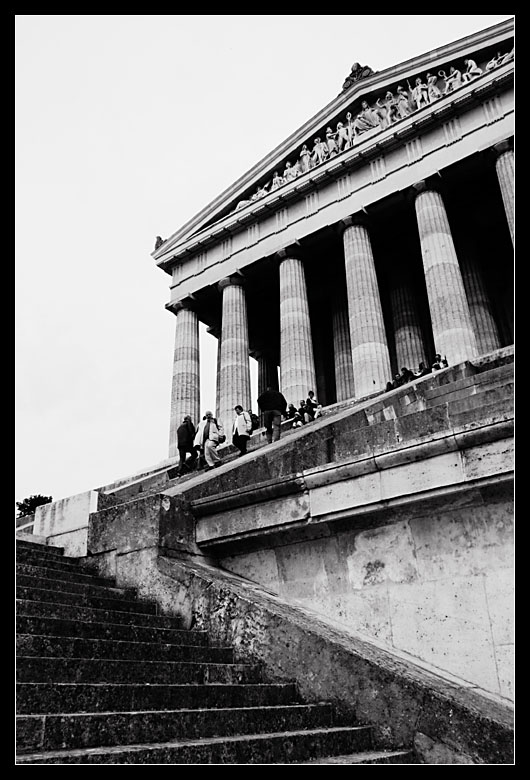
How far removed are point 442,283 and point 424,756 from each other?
22720 millimetres

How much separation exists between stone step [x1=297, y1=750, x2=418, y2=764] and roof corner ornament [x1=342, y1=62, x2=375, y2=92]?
105 feet

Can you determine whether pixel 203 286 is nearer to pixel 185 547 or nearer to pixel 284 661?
pixel 185 547

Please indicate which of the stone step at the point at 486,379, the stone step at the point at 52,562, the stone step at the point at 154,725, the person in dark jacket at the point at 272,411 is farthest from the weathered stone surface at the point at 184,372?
the stone step at the point at 154,725

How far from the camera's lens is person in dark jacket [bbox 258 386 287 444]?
1468 cm

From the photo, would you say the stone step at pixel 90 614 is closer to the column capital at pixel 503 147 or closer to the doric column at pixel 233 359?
the doric column at pixel 233 359

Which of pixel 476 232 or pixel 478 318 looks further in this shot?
pixel 476 232

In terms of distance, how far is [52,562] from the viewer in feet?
24.5

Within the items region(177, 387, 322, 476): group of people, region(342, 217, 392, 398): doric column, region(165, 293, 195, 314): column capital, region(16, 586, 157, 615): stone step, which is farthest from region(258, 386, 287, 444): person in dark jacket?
region(165, 293, 195, 314): column capital

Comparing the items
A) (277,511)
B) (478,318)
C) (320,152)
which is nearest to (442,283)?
(478,318)

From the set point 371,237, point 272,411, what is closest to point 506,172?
point 371,237

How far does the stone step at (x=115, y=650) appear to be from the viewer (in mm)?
4984

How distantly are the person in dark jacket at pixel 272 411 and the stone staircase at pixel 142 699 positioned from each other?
820 centimetres

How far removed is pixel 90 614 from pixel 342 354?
28588mm

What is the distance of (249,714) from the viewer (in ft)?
15.1
